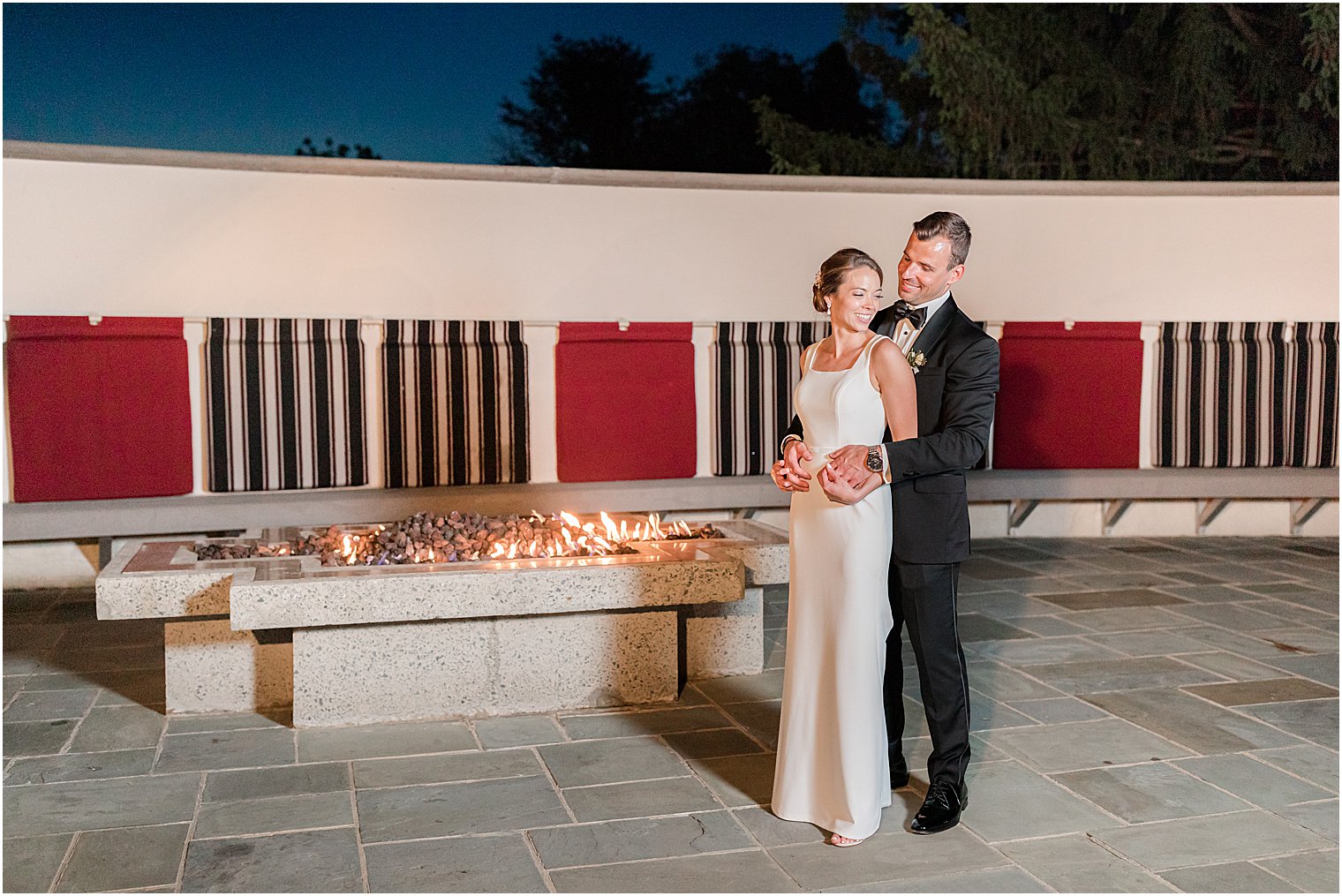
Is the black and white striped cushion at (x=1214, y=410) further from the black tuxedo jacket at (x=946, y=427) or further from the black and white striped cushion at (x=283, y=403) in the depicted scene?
the black tuxedo jacket at (x=946, y=427)

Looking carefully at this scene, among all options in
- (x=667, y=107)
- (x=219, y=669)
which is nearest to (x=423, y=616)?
(x=219, y=669)

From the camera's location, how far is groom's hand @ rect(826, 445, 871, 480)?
9.78 ft

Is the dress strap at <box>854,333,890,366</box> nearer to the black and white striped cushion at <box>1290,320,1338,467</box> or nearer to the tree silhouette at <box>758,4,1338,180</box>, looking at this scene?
the black and white striped cushion at <box>1290,320,1338,467</box>

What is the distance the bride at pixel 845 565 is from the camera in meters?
3.02

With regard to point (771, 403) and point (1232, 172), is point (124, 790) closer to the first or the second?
point (771, 403)

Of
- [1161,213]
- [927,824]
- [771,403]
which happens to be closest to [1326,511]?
[1161,213]

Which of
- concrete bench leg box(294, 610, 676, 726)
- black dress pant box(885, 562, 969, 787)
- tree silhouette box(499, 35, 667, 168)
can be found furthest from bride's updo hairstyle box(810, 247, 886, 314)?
tree silhouette box(499, 35, 667, 168)

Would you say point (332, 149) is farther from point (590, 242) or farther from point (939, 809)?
point (939, 809)

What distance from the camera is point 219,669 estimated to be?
4.25m

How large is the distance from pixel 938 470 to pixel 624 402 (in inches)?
161

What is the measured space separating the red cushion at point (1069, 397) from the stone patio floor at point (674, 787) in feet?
7.73

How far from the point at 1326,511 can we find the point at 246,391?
20.9 ft

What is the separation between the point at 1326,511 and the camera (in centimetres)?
783

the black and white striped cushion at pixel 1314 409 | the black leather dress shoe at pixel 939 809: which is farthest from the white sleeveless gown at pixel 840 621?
the black and white striped cushion at pixel 1314 409
